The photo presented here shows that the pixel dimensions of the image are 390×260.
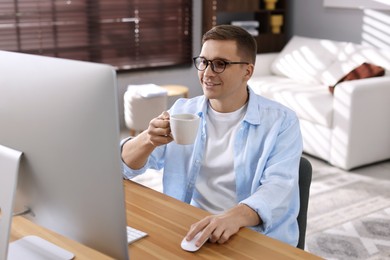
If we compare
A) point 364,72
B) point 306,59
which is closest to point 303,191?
point 364,72

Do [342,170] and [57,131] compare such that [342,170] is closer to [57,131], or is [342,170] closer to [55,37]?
[55,37]

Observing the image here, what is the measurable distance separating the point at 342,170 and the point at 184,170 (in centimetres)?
244

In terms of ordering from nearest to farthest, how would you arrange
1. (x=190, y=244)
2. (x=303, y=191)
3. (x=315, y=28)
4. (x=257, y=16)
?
1. (x=190, y=244)
2. (x=303, y=191)
3. (x=315, y=28)
4. (x=257, y=16)

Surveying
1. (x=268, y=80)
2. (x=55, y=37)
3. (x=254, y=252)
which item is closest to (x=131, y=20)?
(x=55, y=37)

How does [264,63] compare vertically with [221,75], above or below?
below

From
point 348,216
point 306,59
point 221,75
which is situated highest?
point 221,75

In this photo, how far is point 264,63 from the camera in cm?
525

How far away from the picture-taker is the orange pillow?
13.7ft

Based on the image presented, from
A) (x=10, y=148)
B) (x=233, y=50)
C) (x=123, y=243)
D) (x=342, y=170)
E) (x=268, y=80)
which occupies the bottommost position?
(x=342, y=170)

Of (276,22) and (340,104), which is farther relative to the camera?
(276,22)

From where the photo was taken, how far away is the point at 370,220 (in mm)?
3131

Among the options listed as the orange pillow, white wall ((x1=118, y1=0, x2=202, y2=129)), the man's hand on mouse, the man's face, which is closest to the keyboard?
the man's hand on mouse

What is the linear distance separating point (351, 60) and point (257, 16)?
1496mm

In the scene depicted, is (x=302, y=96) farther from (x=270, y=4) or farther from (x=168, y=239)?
(x=168, y=239)
